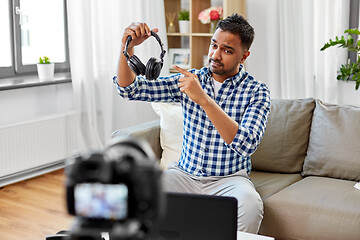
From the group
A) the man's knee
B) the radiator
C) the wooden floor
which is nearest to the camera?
the man's knee

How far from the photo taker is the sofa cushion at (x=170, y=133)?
267 centimetres

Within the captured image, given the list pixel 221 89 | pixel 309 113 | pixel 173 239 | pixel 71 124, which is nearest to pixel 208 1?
pixel 71 124

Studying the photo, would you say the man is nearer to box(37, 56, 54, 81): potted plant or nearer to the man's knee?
the man's knee

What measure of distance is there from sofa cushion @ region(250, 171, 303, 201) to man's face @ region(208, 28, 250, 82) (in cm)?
60

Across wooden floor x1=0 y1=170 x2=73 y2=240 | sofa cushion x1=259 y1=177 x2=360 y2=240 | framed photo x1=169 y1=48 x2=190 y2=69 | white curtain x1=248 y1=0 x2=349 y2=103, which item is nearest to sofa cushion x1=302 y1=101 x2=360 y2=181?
sofa cushion x1=259 y1=177 x2=360 y2=240

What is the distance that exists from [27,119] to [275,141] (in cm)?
185

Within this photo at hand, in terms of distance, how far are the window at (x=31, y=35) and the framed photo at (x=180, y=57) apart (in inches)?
34.2

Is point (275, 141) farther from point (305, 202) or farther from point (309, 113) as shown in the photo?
point (305, 202)

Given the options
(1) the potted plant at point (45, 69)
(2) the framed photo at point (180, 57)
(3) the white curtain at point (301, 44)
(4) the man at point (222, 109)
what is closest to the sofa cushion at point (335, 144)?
(4) the man at point (222, 109)

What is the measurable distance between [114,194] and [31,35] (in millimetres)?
3518

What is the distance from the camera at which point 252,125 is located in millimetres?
2049

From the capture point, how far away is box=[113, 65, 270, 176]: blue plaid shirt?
2.22m

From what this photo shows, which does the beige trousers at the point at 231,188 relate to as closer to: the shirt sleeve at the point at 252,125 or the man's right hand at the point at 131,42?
the shirt sleeve at the point at 252,125

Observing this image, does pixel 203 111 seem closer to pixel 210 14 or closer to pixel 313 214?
pixel 313 214
